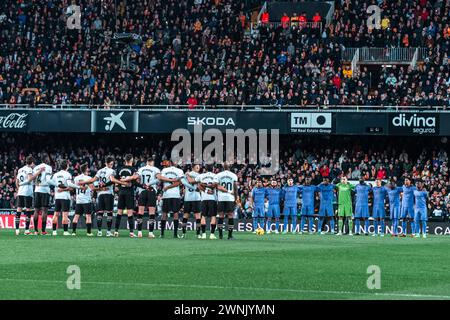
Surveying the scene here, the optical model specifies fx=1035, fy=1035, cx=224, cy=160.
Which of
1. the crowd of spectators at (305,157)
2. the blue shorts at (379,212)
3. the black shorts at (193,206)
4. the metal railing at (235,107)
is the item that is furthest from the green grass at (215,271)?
the metal railing at (235,107)

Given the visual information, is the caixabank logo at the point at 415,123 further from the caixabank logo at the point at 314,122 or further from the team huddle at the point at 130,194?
the team huddle at the point at 130,194

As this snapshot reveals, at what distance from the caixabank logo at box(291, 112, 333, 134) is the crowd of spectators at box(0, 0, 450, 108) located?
76 cm

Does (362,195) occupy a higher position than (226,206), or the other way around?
(362,195)

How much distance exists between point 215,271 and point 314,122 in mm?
32635

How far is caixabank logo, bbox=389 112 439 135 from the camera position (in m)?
47.7

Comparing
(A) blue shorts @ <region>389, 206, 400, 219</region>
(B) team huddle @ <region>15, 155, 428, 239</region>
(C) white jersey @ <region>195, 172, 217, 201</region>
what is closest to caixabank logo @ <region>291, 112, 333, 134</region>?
(A) blue shorts @ <region>389, 206, 400, 219</region>

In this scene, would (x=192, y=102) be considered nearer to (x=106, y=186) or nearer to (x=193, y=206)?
(x=193, y=206)

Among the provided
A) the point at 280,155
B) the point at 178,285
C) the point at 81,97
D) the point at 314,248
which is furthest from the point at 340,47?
the point at 178,285

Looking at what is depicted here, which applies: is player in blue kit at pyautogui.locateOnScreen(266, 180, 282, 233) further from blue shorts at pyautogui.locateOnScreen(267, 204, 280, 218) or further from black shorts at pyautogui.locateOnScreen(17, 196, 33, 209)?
black shorts at pyautogui.locateOnScreen(17, 196, 33, 209)

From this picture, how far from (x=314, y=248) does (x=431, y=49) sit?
93.2ft

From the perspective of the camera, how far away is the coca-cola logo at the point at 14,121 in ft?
168

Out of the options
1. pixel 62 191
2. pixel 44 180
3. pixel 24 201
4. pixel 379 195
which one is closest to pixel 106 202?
pixel 62 191

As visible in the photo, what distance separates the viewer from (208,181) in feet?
94.5

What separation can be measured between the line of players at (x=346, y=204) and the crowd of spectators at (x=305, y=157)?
264 cm
